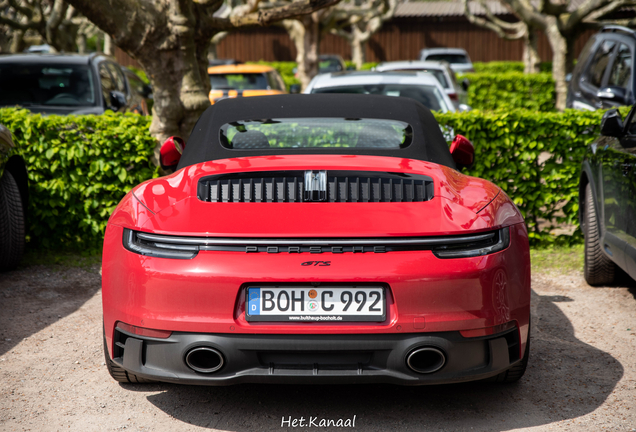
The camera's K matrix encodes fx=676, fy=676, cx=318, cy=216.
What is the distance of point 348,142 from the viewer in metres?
4.46

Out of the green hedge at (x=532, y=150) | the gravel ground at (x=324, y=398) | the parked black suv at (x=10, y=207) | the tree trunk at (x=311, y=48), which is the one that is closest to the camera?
the gravel ground at (x=324, y=398)

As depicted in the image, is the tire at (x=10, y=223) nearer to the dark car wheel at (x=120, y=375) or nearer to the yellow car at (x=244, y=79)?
the dark car wheel at (x=120, y=375)

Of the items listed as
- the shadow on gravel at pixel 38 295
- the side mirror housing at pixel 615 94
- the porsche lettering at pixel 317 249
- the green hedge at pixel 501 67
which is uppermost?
the porsche lettering at pixel 317 249

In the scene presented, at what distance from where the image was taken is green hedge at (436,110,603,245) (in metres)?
6.46

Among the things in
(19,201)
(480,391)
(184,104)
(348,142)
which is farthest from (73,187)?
(480,391)

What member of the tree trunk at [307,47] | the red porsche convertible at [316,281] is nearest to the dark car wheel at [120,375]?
the red porsche convertible at [316,281]

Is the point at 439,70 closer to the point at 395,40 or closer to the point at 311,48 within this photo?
the point at 311,48

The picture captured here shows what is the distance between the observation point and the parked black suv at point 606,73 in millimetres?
8117

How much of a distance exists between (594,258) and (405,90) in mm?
4112

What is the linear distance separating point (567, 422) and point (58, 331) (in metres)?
3.20

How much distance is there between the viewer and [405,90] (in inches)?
345

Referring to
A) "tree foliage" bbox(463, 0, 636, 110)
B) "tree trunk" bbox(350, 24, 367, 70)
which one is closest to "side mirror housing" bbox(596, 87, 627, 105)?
"tree foliage" bbox(463, 0, 636, 110)

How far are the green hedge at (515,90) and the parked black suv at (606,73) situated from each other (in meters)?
8.93

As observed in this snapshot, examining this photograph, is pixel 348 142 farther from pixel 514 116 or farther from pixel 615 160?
pixel 514 116
